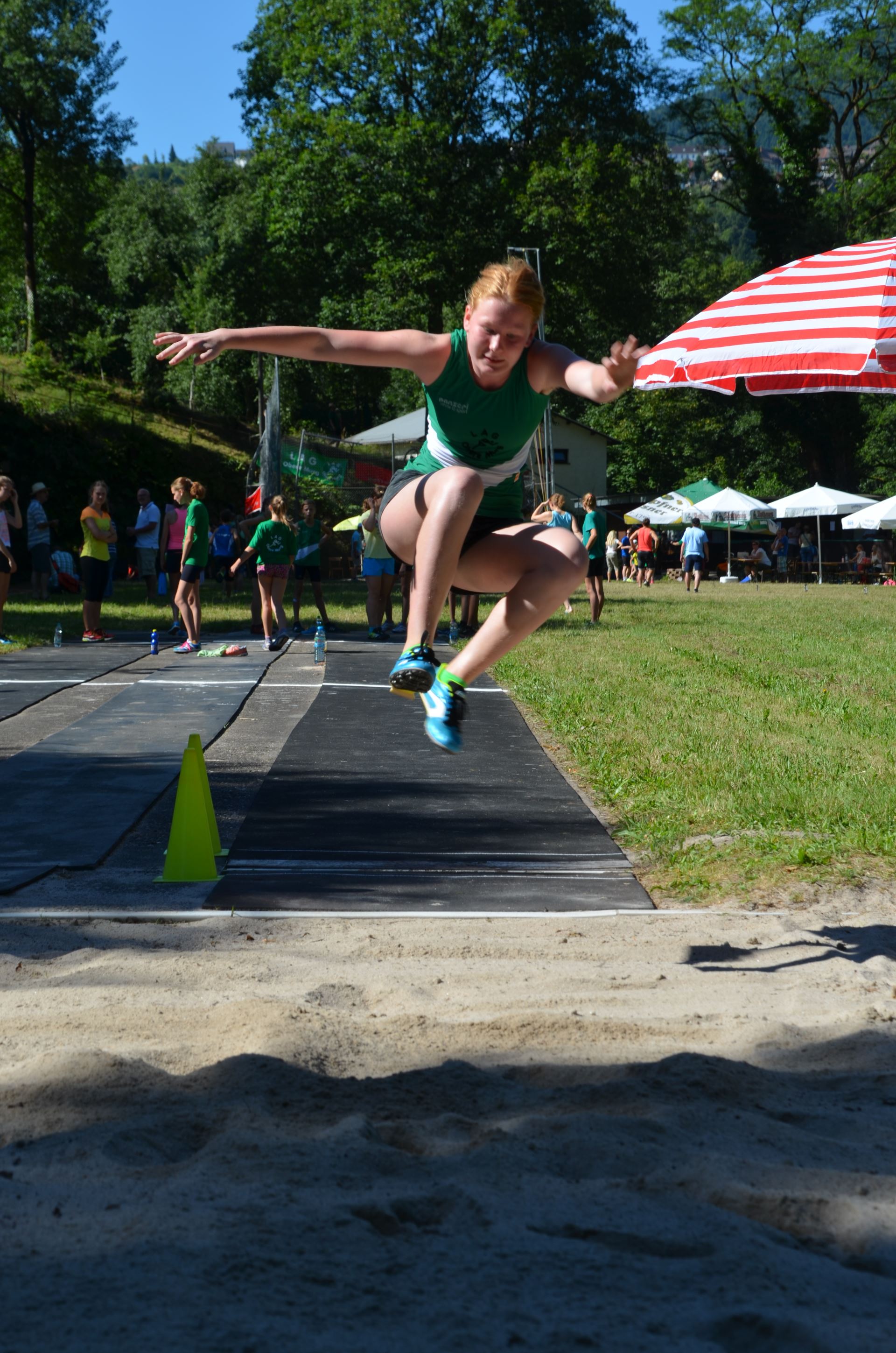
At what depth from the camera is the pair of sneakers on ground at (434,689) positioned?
15.5 feet

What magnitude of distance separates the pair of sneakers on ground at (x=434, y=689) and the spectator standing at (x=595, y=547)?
12.5 metres

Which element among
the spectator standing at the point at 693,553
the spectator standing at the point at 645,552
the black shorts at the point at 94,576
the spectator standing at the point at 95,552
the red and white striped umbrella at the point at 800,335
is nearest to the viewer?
the red and white striped umbrella at the point at 800,335

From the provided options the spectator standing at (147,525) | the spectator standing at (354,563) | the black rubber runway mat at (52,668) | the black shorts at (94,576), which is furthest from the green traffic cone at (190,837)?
the spectator standing at (354,563)

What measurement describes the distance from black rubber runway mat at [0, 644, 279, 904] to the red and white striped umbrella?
4062 millimetres

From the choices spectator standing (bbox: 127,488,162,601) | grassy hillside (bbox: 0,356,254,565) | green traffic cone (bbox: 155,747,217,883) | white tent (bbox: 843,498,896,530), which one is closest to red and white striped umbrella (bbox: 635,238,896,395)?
green traffic cone (bbox: 155,747,217,883)

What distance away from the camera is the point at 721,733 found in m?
9.30

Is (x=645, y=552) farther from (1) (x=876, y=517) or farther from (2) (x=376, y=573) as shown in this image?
(2) (x=376, y=573)

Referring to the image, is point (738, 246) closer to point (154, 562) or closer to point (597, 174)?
point (597, 174)

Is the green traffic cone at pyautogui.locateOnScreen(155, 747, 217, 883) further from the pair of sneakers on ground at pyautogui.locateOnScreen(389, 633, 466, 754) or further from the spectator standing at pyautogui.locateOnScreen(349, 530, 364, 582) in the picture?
the spectator standing at pyautogui.locateOnScreen(349, 530, 364, 582)

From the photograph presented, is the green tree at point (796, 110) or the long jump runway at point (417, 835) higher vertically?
the green tree at point (796, 110)

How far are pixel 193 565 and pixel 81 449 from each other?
1828 cm

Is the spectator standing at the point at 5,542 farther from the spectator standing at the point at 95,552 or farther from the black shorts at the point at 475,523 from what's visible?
the black shorts at the point at 475,523

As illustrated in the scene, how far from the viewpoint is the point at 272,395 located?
1986 centimetres

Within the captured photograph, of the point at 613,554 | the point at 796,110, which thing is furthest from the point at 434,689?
the point at 796,110
